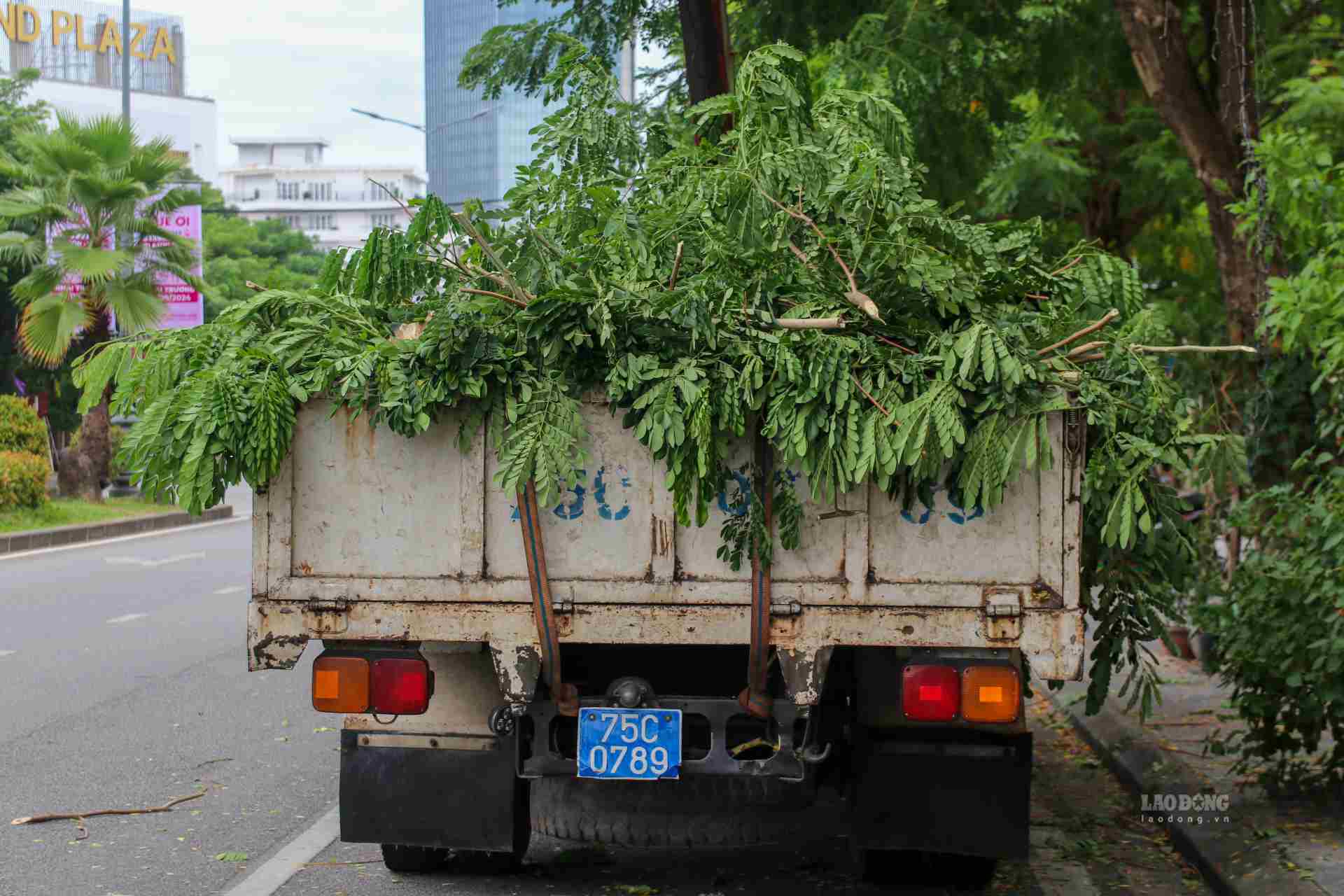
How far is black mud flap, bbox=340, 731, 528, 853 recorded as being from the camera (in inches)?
192

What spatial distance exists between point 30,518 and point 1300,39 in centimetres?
1747

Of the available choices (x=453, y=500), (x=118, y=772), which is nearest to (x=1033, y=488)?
(x=453, y=500)

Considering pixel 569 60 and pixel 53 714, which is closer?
pixel 569 60

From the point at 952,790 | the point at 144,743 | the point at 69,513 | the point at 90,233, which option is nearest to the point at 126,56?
the point at 90,233

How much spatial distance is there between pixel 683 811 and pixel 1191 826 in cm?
229

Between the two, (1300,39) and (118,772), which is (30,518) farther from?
(1300,39)

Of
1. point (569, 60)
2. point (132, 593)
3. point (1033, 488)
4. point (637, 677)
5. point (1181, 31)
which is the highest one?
point (1181, 31)

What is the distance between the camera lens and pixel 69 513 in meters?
22.4

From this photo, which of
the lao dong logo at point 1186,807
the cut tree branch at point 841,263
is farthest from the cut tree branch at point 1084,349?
the lao dong logo at point 1186,807

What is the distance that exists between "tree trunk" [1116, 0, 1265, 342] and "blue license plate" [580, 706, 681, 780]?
558cm

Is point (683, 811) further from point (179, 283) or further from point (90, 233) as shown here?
point (179, 283)

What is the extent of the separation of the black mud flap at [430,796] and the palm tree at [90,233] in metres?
18.4

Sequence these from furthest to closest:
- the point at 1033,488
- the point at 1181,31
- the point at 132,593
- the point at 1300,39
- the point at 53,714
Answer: the point at 132,593 < the point at 1300,39 < the point at 1181,31 < the point at 53,714 < the point at 1033,488

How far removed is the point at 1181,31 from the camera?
9172 millimetres
